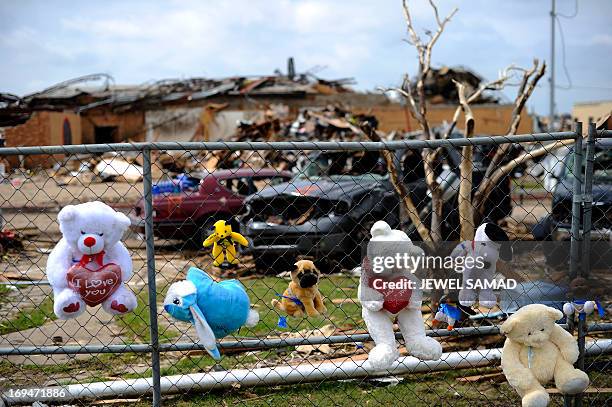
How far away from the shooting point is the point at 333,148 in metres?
3.46

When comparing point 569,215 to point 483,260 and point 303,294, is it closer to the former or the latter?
point 483,260

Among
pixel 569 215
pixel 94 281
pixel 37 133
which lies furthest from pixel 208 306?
pixel 37 133

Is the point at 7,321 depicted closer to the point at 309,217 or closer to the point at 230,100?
the point at 309,217

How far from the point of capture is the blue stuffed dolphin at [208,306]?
328cm

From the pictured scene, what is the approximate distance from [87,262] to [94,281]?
106 millimetres

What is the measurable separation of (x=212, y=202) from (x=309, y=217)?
2382mm

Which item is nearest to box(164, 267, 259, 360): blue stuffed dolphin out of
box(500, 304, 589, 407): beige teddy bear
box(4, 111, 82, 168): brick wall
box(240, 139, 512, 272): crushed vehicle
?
box(500, 304, 589, 407): beige teddy bear

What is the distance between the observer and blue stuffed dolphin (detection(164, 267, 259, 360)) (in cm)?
328

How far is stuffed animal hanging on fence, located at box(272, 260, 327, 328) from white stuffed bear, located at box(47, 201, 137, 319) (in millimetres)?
1133

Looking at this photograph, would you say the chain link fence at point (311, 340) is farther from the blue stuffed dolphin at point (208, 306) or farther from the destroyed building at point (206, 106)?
the destroyed building at point (206, 106)

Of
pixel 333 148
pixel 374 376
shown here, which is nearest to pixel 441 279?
pixel 374 376

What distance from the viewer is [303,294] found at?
412 cm

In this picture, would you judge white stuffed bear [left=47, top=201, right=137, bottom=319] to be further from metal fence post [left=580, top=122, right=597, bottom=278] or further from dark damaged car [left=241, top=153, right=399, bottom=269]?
dark damaged car [left=241, top=153, right=399, bottom=269]

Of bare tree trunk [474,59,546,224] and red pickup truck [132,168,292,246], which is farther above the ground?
bare tree trunk [474,59,546,224]
